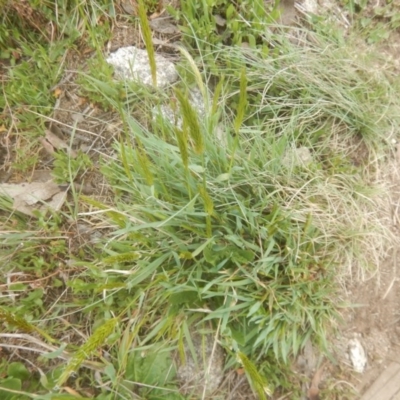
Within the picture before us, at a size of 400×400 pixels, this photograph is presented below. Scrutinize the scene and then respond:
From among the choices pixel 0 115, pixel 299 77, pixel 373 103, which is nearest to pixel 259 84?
pixel 299 77

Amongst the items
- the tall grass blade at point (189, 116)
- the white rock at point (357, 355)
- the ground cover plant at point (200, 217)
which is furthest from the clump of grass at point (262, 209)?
the tall grass blade at point (189, 116)

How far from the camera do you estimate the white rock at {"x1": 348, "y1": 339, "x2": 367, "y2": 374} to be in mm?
1466

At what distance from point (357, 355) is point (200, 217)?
770mm

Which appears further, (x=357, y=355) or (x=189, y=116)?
(x=357, y=355)

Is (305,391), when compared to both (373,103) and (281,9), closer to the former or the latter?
(373,103)

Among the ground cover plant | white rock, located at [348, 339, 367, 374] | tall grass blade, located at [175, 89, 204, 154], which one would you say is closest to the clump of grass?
the ground cover plant

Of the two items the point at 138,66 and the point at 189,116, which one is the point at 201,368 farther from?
the point at 138,66

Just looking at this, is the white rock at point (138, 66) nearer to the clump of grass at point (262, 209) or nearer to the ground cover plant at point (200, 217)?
the ground cover plant at point (200, 217)

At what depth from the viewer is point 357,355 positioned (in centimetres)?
147

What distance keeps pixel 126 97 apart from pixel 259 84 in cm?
53

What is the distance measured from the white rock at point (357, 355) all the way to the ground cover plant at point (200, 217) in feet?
0.35

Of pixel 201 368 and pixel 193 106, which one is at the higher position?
pixel 193 106

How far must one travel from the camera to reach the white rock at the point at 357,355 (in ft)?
4.81

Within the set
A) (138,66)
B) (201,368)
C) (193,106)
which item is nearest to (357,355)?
(201,368)
